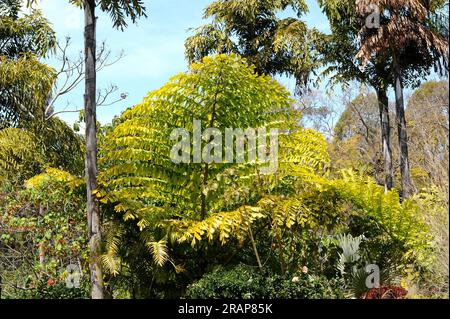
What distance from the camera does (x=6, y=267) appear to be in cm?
932

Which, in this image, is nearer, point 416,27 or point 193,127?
point 193,127

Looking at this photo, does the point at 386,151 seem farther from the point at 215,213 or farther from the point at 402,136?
the point at 215,213

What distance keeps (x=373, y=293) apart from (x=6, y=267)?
18.3ft

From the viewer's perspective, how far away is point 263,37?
20.5m

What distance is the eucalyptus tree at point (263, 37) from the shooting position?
19.2 m

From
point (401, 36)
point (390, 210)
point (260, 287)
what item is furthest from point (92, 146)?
point (401, 36)

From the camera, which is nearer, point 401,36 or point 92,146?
point 92,146

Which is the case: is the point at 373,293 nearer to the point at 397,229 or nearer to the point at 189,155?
the point at 397,229

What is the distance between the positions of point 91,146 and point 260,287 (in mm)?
2711

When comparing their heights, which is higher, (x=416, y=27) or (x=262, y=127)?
(x=416, y=27)

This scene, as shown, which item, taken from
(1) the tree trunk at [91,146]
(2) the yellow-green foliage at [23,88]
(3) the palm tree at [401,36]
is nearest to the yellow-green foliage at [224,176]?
(1) the tree trunk at [91,146]

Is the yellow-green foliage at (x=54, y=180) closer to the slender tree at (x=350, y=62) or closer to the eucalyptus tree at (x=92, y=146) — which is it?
the eucalyptus tree at (x=92, y=146)

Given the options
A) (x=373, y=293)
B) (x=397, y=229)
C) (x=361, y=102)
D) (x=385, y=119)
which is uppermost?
(x=361, y=102)

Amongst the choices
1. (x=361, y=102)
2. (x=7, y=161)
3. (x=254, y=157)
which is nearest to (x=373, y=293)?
(x=254, y=157)
